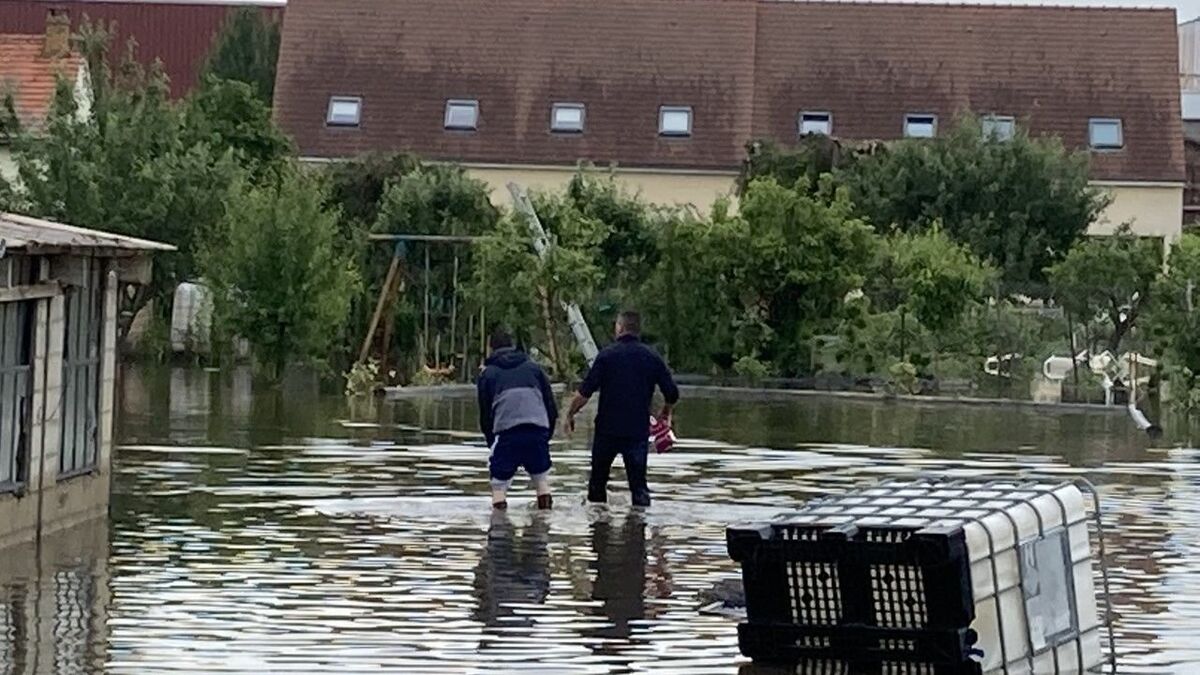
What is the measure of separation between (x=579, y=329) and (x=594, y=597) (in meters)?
26.9

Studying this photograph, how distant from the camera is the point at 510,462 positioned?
72.1 feet

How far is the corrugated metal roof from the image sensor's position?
18094 millimetres

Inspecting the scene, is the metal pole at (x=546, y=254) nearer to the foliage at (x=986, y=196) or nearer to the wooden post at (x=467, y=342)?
the wooden post at (x=467, y=342)

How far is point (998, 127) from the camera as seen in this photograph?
59.7 meters

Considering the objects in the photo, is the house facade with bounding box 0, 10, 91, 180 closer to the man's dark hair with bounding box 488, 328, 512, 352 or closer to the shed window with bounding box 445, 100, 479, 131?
the shed window with bounding box 445, 100, 479, 131

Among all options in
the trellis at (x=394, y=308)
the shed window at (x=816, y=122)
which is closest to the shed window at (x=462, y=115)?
the shed window at (x=816, y=122)

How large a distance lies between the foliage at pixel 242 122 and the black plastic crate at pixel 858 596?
39.7 meters

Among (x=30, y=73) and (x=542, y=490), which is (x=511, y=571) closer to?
(x=542, y=490)

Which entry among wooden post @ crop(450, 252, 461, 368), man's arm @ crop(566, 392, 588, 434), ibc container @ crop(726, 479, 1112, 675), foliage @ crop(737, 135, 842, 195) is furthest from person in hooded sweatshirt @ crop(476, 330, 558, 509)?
foliage @ crop(737, 135, 842, 195)

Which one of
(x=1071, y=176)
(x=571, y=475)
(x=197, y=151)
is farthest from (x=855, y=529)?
(x=1071, y=176)

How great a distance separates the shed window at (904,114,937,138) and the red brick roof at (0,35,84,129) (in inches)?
714

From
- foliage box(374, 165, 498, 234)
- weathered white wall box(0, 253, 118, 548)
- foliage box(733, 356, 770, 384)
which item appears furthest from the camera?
foliage box(374, 165, 498, 234)

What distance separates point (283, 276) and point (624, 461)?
21292 mm

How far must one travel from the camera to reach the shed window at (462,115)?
64.0 m
